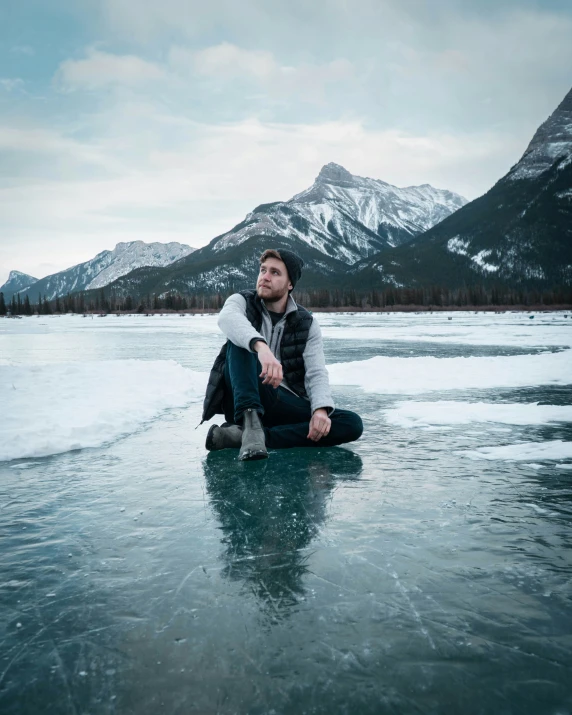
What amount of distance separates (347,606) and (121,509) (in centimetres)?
161

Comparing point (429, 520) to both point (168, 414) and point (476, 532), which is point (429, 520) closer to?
point (476, 532)

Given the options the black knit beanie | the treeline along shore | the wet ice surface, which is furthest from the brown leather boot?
the treeline along shore

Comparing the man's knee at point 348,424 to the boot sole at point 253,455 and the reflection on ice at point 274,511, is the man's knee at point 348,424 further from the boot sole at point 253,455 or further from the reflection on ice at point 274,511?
the boot sole at point 253,455

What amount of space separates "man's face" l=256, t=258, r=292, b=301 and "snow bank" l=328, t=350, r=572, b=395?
13.8 feet

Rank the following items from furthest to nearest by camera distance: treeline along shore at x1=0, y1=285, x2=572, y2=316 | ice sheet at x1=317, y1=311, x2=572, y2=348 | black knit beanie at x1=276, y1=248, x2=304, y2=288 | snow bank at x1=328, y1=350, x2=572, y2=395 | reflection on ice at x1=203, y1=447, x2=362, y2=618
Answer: treeline along shore at x1=0, y1=285, x2=572, y2=316
ice sheet at x1=317, y1=311, x2=572, y2=348
snow bank at x1=328, y1=350, x2=572, y2=395
black knit beanie at x1=276, y1=248, x2=304, y2=288
reflection on ice at x1=203, y1=447, x2=362, y2=618

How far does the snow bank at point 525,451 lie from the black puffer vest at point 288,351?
61.9 inches

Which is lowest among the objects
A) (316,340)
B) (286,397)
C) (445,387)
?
(445,387)

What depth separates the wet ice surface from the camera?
4.54 feet

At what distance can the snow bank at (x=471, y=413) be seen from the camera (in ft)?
17.8

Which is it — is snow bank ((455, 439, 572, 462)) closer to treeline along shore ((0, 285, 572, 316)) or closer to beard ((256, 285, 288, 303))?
beard ((256, 285, 288, 303))

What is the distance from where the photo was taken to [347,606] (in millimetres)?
1774

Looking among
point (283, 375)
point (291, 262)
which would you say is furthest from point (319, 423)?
point (291, 262)

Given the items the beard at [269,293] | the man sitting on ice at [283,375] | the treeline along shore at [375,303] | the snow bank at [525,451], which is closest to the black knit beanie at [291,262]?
the man sitting on ice at [283,375]

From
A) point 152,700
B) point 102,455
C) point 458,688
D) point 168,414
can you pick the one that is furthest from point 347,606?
point 168,414
